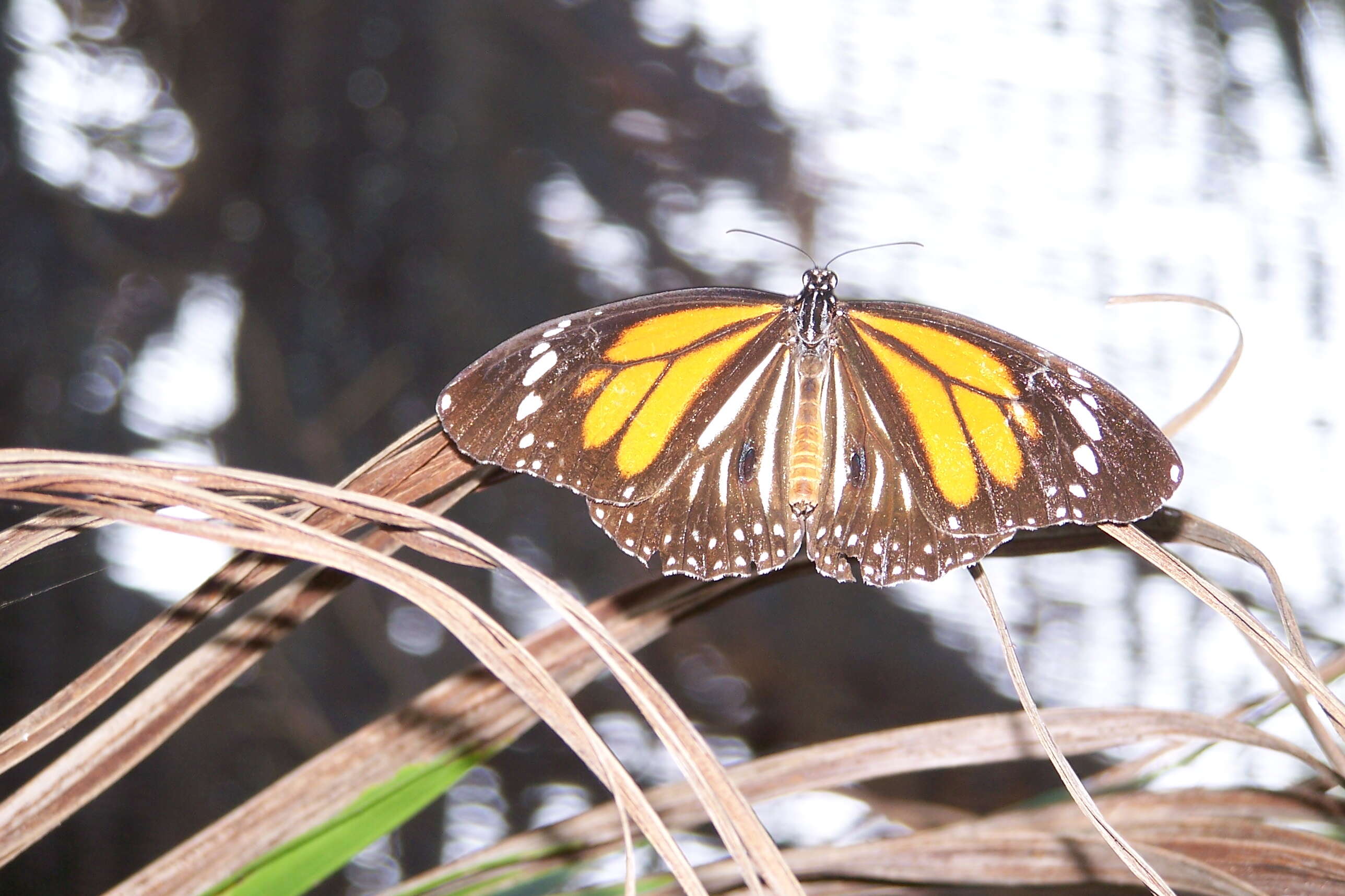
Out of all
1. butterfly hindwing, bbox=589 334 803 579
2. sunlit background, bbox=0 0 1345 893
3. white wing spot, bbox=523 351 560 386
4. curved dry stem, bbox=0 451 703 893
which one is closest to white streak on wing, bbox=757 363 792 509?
butterfly hindwing, bbox=589 334 803 579

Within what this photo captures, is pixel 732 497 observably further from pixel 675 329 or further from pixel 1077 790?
pixel 1077 790

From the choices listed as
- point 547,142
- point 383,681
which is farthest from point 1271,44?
point 383,681

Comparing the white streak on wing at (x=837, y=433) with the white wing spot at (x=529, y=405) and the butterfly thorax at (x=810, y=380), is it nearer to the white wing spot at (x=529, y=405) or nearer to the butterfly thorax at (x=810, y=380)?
the butterfly thorax at (x=810, y=380)

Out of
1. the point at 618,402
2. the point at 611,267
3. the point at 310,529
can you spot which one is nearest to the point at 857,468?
the point at 618,402

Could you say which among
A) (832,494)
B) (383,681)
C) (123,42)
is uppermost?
(123,42)

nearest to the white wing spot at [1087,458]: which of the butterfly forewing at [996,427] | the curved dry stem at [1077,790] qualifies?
the butterfly forewing at [996,427]

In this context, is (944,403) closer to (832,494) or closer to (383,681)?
(832,494)
